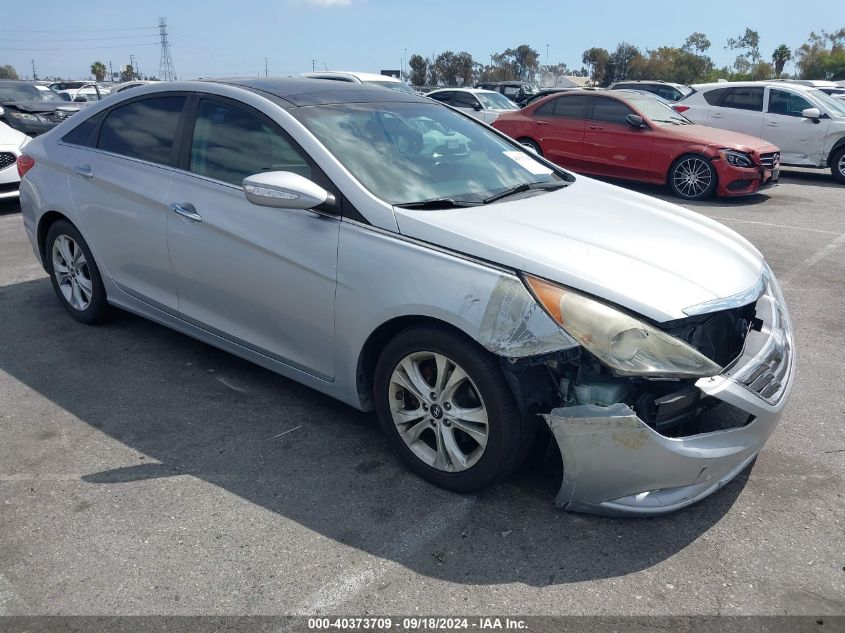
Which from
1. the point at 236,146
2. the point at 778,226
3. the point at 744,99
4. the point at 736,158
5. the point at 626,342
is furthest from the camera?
the point at 744,99

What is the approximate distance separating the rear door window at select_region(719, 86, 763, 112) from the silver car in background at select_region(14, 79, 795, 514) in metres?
10.9

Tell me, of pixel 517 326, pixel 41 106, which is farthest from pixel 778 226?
pixel 41 106

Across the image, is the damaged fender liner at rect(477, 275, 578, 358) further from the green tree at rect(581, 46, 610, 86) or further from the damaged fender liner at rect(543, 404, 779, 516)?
the green tree at rect(581, 46, 610, 86)

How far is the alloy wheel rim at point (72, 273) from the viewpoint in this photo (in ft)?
16.1

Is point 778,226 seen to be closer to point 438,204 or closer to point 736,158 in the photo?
point 736,158

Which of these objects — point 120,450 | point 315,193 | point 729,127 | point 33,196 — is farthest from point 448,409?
point 729,127

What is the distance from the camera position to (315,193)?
3.28 metres

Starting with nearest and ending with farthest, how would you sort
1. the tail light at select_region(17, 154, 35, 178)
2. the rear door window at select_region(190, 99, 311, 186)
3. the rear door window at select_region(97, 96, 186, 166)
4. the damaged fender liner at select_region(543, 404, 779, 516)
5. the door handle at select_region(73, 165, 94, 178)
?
the damaged fender liner at select_region(543, 404, 779, 516) → the rear door window at select_region(190, 99, 311, 186) → the rear door window at select_region(97, 96, 186, 166) → the door handle at select_region(73, 165, 94, 178) → the tail light at select_region(17, 154, 35, 178)

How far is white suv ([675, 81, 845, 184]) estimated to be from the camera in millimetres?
12820

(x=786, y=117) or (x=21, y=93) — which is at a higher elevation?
(x=786, y=117)

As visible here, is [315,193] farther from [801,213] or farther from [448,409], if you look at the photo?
[801,213]

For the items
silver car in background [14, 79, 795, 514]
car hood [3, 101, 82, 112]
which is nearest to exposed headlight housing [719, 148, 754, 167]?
silver car in background [14, 79, 795, 514]

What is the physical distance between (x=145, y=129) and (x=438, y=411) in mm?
2643

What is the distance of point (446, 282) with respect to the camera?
2971mm
